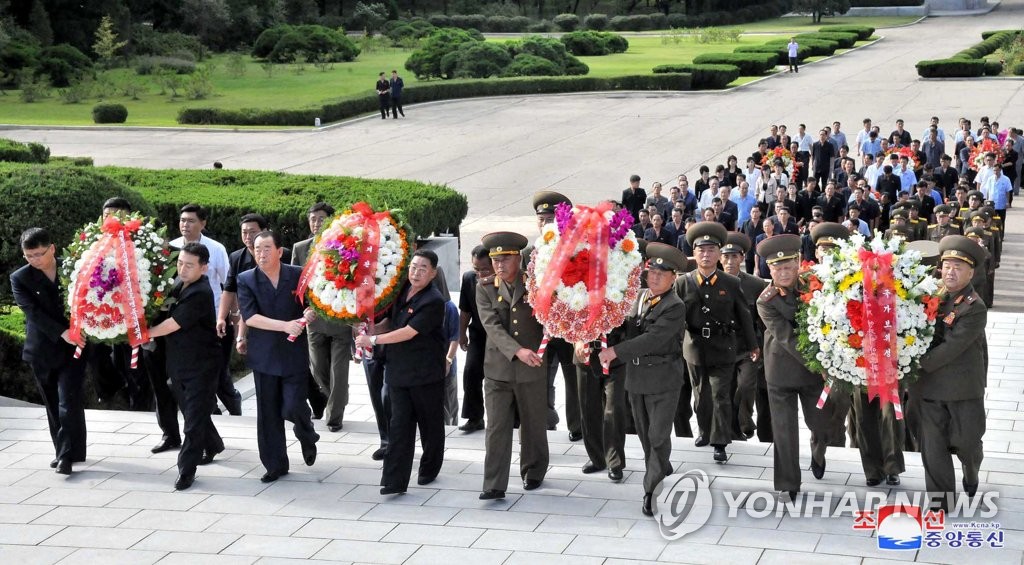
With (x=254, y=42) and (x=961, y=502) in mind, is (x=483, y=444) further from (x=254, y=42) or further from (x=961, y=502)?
(x=254, y=42)

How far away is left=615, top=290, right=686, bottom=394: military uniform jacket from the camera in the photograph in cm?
794

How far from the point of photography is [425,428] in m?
8.35

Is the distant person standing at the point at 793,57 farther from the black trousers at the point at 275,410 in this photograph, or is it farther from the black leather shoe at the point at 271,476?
the black leather shoe at the point at 271,476

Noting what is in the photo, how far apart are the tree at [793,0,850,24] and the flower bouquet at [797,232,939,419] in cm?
6542

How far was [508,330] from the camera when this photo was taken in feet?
26.9

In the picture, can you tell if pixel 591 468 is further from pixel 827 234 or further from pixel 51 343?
pixel 51 343

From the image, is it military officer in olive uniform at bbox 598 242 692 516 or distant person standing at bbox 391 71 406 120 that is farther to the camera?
distant person standing at bbox 391 71 406 120

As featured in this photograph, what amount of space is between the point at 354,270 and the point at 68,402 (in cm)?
228

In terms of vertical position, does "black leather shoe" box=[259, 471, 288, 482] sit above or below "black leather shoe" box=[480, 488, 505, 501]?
above

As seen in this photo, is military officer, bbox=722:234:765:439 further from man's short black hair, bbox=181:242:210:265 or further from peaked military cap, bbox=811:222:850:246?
man's short black hair, bbox=181:242:210:265

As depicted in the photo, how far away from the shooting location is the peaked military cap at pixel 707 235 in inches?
363

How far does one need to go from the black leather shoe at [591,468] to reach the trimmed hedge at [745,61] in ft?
120

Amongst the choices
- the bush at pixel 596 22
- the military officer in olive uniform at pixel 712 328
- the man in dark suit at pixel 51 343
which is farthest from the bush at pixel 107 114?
the bush at pixel 596 22

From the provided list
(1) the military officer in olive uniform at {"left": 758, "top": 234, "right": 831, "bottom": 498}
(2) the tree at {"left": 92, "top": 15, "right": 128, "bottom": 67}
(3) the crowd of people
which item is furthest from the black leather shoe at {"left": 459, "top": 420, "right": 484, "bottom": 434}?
(2) the tree at {"left": 92, "top": 15, "right": 128, "bottom": 67}
